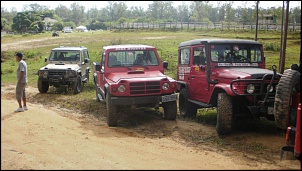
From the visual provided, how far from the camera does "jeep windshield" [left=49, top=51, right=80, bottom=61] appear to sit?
1436 cm

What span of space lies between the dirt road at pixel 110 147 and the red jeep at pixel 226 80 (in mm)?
587

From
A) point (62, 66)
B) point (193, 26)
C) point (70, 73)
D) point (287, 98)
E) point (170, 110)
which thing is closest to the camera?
point (287, 98)

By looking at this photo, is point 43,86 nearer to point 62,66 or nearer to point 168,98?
point 62,66

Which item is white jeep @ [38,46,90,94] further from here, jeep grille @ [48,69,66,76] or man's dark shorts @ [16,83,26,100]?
man's dark shorts @ [16,83,26,100]

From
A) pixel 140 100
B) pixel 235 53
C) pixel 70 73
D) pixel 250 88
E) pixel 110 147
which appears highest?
pixel 235 53

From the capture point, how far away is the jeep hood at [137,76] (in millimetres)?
8837

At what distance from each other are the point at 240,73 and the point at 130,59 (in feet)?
10.8

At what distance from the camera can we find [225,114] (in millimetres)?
7418

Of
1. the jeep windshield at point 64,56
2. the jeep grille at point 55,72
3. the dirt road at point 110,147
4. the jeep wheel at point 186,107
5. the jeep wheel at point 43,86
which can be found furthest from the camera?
the jeep windshield at point 64,56

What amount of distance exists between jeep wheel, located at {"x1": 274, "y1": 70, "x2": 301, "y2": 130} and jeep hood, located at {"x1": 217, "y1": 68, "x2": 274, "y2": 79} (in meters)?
1.19

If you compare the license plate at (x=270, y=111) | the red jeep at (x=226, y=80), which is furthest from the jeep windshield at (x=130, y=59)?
the license plate at (x=270, y=111)

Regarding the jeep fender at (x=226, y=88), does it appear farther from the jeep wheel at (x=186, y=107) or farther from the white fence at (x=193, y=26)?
the white fence at (x=193, y=26)

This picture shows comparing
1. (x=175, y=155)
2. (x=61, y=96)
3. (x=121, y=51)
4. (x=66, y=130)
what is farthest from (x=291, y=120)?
(x=61, y=96)

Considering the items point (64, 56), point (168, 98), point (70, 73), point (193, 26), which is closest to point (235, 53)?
point (168, 98)
